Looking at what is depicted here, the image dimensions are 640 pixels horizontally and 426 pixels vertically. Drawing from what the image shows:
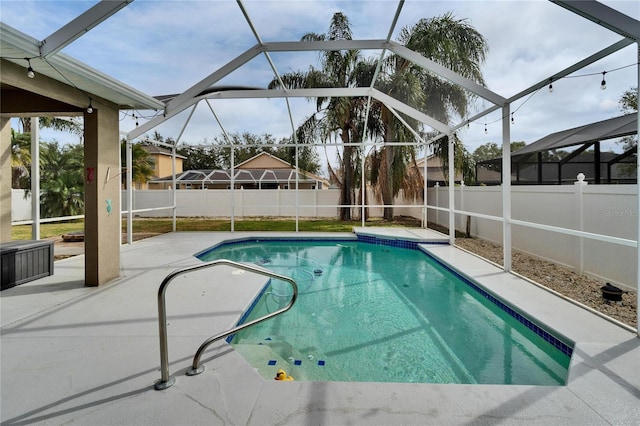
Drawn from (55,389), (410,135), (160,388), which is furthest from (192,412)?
(410,135)

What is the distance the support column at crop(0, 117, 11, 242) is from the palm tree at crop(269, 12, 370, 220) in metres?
6.54

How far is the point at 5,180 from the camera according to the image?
5074 mm

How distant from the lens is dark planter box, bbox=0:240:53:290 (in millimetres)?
4375

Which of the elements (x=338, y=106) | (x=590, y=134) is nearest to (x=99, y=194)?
(x=338, y=106)

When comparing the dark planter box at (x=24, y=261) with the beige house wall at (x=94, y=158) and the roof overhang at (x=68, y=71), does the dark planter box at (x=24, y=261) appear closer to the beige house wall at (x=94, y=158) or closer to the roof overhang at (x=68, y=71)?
the beige house wall at (x=94, y=158)

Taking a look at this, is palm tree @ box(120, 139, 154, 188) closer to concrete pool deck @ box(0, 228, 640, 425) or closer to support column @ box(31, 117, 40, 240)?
support column @ box(31, 117, 40, 240)

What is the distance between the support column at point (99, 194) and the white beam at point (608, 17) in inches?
220

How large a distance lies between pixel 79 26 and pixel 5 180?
3317 mm

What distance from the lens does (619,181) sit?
23.9 ft

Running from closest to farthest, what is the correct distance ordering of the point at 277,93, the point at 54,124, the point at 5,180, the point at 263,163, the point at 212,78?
the point at 5,180 < the point at 212,78 < the point at 277,93 < the point at 54,124 < the point at 263,163

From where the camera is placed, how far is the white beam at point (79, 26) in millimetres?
3178

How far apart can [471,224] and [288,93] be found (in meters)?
6.72

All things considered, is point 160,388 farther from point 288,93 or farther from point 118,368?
point 288,93

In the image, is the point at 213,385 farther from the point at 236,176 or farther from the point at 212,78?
the point at 236,176
